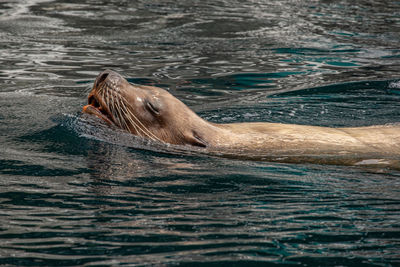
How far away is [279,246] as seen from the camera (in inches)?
131

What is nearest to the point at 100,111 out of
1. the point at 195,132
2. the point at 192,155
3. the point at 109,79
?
the point at 109,79

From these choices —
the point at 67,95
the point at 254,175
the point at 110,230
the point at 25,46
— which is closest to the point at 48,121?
the point at 67,95

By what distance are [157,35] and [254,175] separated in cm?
732

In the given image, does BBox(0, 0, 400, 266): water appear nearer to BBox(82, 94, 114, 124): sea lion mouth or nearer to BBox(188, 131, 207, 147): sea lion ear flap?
BBox(82, 94, 114, 124): sea lion mouth

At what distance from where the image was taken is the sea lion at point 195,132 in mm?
5602

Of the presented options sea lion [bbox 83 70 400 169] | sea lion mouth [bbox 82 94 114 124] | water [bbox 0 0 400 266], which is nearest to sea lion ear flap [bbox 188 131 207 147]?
sea lion [bbox 83 70 400 169]

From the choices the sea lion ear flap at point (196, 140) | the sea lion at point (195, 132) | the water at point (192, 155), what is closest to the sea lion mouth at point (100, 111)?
the sea lion at point (195, 132)

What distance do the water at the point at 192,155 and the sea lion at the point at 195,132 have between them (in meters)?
0.21

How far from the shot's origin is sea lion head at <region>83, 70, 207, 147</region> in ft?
18.6

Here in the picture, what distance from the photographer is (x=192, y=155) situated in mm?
5410

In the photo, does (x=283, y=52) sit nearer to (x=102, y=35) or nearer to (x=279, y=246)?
(x=102, y=35)

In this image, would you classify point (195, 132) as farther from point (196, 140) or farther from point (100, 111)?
point (100, 111)

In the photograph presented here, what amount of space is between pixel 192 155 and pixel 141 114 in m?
0.66

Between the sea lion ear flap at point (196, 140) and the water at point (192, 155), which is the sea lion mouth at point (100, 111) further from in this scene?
the sea lion ear flap at point (196, 140)
